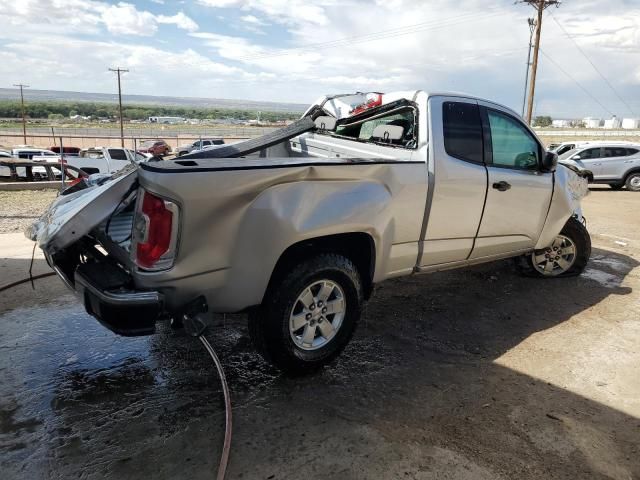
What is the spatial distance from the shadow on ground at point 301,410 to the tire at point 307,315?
0.20 m

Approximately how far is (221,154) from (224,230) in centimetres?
103

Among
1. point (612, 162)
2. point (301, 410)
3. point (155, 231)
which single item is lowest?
point (301, 410)

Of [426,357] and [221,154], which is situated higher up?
[221,154]

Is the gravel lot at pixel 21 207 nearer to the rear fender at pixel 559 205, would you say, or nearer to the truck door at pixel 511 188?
the truck door at pixel 511 188

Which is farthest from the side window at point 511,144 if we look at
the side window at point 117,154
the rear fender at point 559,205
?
the side window at point 117,154

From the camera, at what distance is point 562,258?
579 centimetres

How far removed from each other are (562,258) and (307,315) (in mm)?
3836

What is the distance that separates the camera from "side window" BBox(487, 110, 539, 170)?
175 inches

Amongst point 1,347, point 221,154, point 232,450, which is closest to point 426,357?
point 232,450

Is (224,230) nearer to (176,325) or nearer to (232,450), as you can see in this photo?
(176,325)

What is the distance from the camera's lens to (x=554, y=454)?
8.75 ft

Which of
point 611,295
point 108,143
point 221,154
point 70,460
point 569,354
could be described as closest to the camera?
point 70,460

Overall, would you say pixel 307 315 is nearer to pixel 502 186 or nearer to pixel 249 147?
pixel 249 147

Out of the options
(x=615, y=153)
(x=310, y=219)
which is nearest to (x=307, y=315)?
(x=310, y=219)
